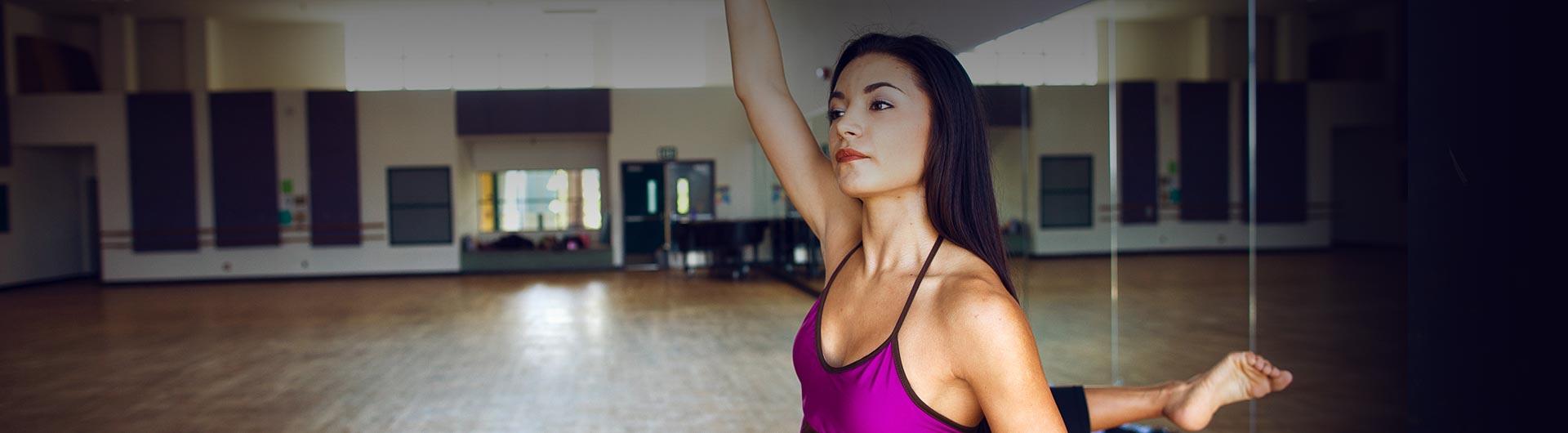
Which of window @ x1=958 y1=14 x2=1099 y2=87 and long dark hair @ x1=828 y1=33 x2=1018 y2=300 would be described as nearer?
long dark hair @ x1=828 y1=33 x2=1018 y2=300

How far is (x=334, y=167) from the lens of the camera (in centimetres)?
1511

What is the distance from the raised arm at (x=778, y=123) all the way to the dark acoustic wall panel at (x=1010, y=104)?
3858mm

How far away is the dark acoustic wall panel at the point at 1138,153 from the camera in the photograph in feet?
14.5

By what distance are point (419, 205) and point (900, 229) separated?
1561 cm

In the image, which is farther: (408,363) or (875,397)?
(408,363)

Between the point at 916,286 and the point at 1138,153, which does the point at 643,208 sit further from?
the point at 916,286

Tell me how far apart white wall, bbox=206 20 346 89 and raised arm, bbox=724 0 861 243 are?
1648 cm

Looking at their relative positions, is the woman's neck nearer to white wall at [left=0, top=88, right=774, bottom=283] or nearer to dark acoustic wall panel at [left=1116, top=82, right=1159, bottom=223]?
dark acoustic wall panel at [left=1116, top=82, right=1159, bottom=223]

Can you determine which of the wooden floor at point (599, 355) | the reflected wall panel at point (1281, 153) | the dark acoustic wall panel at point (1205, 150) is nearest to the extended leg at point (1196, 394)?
the wooden floor at point (599, 355)

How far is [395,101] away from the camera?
15203 millimetres

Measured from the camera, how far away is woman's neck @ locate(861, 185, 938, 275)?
1.03 meters

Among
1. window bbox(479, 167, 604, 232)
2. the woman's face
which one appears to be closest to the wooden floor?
the woman's face

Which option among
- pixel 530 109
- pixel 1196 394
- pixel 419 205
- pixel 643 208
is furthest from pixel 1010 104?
pixel 419 205

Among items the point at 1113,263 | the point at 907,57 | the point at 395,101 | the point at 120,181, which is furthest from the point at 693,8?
the point at 907,57
